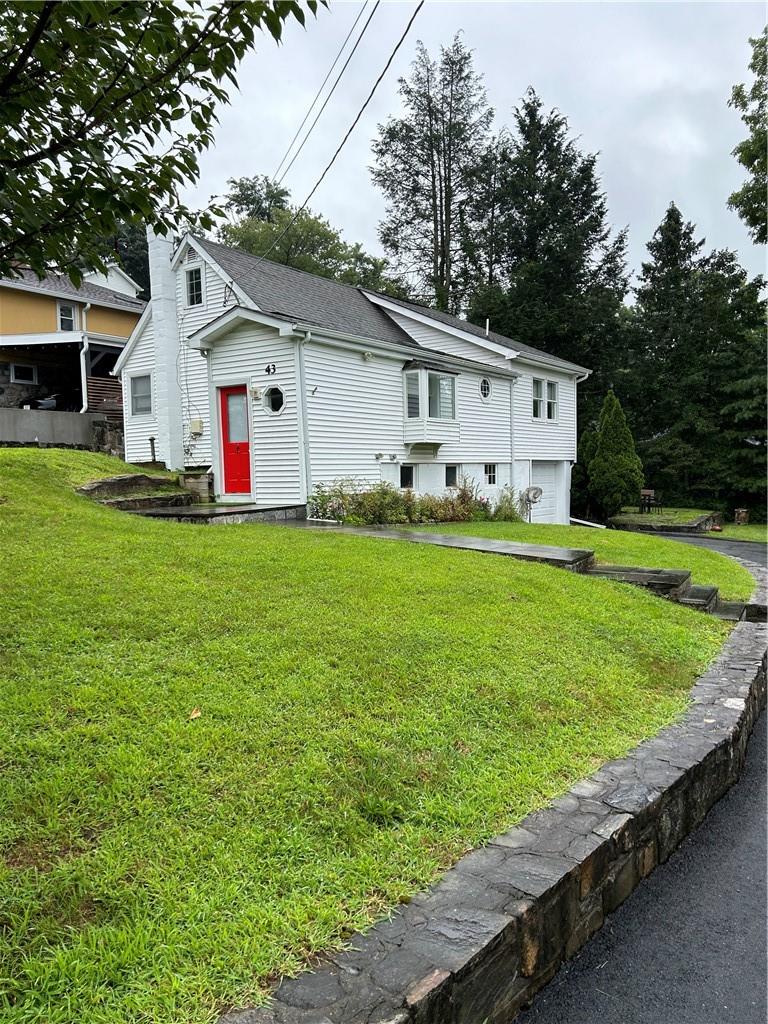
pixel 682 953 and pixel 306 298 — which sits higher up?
pixel 306 298

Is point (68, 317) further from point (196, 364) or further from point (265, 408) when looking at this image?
point (265, 408)

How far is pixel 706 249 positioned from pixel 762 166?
1373 centimetres

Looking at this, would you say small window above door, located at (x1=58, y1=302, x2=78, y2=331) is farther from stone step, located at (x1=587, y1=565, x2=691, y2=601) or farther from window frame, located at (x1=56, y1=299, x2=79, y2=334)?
stone step, located at (x1=587, y1=565, x2=691, y2=601)

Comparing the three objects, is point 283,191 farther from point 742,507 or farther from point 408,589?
point 408,589

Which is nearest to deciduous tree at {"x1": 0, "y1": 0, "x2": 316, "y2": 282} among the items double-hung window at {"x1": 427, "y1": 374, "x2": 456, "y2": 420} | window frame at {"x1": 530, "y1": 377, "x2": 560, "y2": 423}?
double-hung window at {"x1": 427, "y1": 374, "x2": 456, "y2": 420}

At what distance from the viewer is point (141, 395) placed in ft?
54.1

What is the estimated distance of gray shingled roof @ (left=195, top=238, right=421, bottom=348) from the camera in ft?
44.0

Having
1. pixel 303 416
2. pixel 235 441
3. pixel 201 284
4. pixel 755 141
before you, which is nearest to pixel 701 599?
pixel 303 416

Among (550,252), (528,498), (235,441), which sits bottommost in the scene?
(528,498)

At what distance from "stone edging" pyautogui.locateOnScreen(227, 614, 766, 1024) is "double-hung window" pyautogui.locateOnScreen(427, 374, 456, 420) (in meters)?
12.3

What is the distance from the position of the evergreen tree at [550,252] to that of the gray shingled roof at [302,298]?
1400 centimetres

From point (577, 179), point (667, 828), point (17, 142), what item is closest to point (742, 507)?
point (577, 179)

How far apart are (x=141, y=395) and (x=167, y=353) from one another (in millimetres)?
1777

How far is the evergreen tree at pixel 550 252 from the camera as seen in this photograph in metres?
29.2
